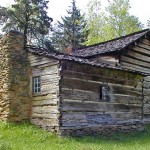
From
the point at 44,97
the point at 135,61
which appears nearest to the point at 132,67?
the point at 135,61

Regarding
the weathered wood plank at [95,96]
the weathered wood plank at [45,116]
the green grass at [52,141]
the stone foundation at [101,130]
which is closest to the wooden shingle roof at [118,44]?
the weathered wood plank at [95,96]

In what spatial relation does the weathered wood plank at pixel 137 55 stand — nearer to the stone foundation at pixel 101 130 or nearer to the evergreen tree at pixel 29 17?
the stone foundation at pixel 101 130

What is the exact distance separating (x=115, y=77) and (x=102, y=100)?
1.78 m

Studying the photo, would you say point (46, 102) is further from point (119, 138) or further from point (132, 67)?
point (132, 67)

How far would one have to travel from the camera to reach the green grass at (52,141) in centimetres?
1296

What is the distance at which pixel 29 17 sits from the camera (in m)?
40.0

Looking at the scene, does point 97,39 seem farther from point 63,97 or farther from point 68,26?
point 63,97

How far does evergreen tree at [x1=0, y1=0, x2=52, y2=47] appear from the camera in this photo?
38938 millimetres

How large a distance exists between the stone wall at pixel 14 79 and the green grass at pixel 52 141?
721 mm

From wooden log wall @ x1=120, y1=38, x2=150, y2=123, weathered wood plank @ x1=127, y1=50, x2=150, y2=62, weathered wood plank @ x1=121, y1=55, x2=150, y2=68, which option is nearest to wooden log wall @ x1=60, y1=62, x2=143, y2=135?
wooden log wall @ x1=120, y1=38, x2=150, y2=123

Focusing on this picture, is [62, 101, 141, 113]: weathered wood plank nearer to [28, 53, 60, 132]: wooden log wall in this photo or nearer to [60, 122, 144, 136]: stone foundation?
[28, 53, 60, 132]: wooden log wall

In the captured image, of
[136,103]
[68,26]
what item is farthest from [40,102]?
[68,26]

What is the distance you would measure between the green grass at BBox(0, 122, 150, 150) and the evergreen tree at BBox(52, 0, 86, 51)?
110 ft

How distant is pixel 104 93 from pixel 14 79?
4930 mm
